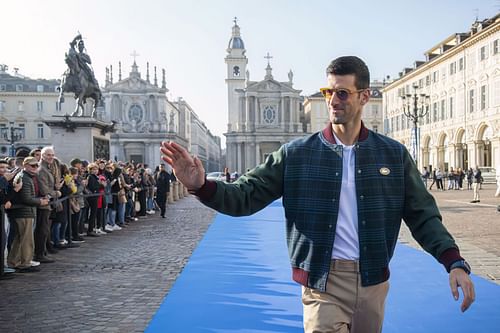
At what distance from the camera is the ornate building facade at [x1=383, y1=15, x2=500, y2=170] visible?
124ft

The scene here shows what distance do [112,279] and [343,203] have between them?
573cm

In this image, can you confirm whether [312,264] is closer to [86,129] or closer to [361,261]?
[361,261]

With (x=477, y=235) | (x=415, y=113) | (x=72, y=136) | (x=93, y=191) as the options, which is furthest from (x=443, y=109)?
(x=93, y=191)

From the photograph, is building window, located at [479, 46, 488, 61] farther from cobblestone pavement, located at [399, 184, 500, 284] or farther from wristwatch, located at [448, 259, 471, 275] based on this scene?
wristwatch, located at [448, 259, 471, 275]

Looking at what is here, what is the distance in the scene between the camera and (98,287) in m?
7.03

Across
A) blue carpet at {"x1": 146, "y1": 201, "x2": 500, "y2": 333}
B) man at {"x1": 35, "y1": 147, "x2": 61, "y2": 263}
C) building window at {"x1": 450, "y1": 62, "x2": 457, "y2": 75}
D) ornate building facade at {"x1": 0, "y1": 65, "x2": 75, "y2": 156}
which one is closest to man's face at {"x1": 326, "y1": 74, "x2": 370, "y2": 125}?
blue carpet at {"x1": 146, "y1": 201, "x2": 500, "y2": 333}

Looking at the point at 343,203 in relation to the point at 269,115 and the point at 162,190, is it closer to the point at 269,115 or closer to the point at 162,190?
the point at 162,190

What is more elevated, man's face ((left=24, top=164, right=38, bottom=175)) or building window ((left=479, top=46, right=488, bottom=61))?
building window ((left=479, top=46, right=488, bottom=61))

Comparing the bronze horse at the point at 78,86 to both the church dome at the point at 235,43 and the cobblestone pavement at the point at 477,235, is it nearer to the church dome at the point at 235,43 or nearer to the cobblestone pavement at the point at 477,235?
the cobblestone pavement at the point at 477,235

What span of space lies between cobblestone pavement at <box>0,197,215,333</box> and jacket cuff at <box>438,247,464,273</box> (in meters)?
3.45

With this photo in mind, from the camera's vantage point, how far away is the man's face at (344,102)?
2.70 m

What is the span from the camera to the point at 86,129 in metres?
17.6

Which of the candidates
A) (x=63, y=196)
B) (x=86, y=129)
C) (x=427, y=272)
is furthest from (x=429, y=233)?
(x=86, y=129)

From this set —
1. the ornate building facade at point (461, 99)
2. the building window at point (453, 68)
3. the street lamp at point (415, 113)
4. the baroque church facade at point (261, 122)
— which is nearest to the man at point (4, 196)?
the street lamp at point (415, 113)
